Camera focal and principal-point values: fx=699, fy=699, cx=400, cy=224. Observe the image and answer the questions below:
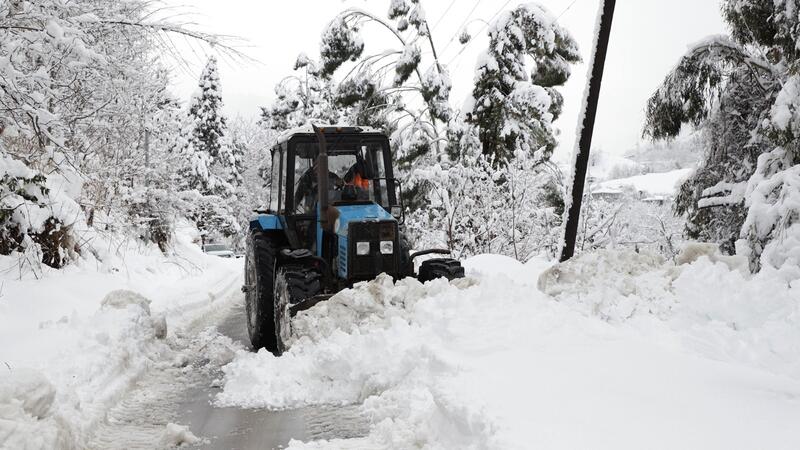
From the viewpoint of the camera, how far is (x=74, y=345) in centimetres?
614

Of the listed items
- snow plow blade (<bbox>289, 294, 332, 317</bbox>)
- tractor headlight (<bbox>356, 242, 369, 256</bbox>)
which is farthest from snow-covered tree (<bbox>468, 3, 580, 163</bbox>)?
snow plow blade (<bbox>289, 294, 332, 317</bbox>)

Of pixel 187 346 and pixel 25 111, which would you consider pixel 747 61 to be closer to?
pixel 187 346

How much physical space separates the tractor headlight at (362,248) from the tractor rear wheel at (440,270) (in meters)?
0.95

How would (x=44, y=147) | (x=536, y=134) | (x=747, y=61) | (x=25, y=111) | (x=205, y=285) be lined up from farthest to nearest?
1. (x=536, y=134)
2. (x=205, y=285)
3. (x=747, y=61)
4. (x=44, y=147)
5. (x=25, y=111)

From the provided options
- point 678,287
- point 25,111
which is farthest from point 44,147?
point 678,287

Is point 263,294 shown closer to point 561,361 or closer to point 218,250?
point 561,361

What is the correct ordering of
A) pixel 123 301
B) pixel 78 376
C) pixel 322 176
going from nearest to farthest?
pixel 78 376 → pixel 322 176 → pixel 123 301

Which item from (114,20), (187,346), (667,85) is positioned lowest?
(187,346)

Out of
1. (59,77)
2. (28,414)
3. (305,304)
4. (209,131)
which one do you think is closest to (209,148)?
(209,131)

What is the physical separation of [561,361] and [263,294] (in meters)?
4.01

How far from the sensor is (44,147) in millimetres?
6117

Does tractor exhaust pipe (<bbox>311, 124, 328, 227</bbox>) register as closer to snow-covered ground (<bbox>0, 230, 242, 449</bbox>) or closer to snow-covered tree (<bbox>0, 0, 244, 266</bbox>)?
snow-covered tree (<bbox>0, 0, 244, 266</bbox>)

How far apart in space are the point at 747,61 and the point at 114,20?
1148 centimetres

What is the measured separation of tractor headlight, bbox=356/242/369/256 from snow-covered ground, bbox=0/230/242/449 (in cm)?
212
